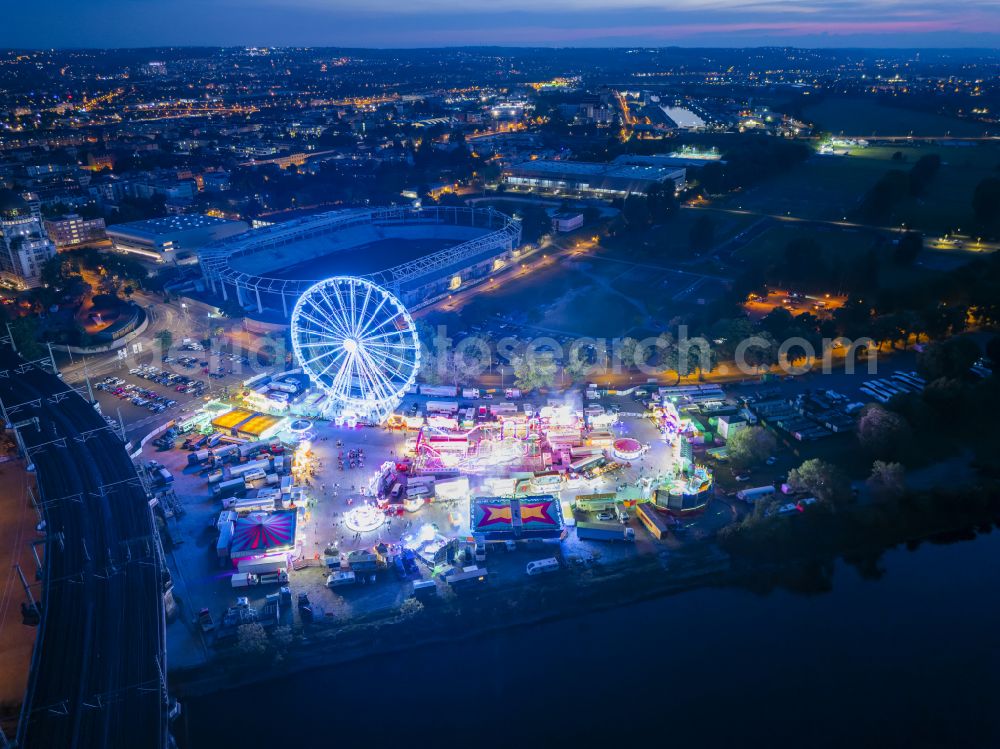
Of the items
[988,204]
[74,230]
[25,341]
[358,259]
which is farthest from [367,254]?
[988,204]

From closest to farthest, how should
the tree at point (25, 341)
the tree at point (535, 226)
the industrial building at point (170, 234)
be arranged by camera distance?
the tree at point (25, 341)
the industrial building at point (170, 234)
the tree at point (535, 226)

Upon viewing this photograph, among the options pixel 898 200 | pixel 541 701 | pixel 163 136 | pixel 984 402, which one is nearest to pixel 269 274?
pixel 541 701

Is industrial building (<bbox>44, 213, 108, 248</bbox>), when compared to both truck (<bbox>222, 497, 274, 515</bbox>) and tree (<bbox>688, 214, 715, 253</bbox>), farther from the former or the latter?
tree (<bbox>688, 214, 715, 253</bbox>)

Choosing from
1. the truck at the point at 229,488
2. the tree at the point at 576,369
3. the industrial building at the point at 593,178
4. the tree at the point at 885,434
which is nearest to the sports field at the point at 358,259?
the tree at the point at 576,369

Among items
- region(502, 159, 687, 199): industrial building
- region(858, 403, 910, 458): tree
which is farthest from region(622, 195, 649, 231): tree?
region(858, 403, 910, 458): tree

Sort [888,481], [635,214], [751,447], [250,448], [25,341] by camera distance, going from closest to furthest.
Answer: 1. [888,481]
2. [751,447]
3. [250,448]
4. [25,341]
5. [635,214]

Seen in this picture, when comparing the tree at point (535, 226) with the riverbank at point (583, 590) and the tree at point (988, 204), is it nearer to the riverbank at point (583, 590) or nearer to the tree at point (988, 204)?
the tree at point (988, 204)

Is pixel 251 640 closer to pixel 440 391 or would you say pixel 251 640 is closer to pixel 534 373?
pixel 440 391

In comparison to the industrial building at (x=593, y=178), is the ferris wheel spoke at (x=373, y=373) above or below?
below
